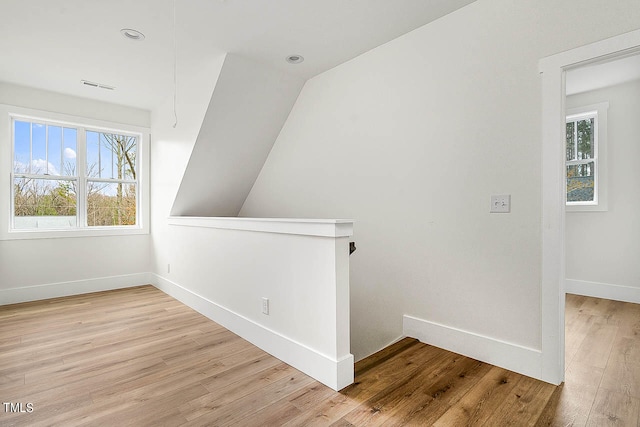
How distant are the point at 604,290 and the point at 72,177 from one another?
7063mm

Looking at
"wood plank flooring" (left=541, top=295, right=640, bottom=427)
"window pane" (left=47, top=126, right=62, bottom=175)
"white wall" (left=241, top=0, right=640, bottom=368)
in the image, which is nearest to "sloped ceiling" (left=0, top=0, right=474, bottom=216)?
"white wall" (left=241, top=0, right=640, bottom=368)

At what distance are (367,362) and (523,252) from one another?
131cm

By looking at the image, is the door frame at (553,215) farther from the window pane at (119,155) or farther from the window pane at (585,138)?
the window pane at (119,155)

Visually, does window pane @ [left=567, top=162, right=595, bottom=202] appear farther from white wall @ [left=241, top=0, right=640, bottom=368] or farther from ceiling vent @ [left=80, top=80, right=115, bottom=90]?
ceiling vent @ [left=80, top=80, right=115, bottom=90]

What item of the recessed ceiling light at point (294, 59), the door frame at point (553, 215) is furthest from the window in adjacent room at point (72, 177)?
the door frame at point (553, 215)

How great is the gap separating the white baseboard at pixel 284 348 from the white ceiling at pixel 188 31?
2.47m

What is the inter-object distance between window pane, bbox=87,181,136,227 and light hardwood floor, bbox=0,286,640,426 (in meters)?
1.92

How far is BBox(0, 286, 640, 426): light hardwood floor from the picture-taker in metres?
1.71

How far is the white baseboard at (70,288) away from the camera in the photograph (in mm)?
3918

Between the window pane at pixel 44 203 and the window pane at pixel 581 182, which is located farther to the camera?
the window pane at pixel 581 182

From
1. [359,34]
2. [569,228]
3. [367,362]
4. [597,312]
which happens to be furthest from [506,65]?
[569,228]

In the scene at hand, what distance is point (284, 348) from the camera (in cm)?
237

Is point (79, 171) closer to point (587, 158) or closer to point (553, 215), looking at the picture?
point (553, 215)

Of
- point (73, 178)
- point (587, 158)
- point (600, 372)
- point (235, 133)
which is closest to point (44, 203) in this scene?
point (73, 178)
